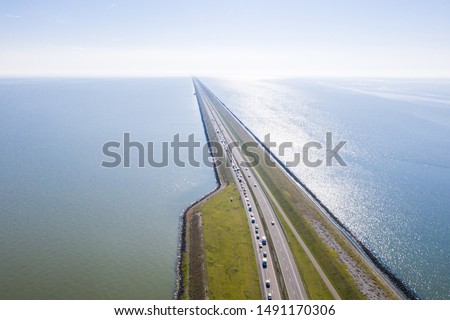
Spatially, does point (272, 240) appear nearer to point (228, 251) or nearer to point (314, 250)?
point (314, 250)

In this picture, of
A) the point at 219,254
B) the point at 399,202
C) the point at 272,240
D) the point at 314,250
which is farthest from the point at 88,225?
the point at 399,202

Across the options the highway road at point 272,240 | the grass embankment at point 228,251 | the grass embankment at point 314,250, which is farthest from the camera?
the grass embankment at point 314,250

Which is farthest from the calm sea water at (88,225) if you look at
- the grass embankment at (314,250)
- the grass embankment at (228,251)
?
the grass embankment at (314,250)

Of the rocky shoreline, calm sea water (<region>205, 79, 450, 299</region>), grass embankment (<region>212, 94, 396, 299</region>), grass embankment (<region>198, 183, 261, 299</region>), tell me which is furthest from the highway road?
calm sea water (<region>205, 79, 450, 299</region>)

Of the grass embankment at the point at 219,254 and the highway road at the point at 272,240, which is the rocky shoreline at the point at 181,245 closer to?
the grass embankment at the point at 219,254

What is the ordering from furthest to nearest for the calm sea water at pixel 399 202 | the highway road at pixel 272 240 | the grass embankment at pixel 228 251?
the calm sea water at pixel 399 202 → the highway road at pixel 272 240 → the grass embankment at pixel 228 251

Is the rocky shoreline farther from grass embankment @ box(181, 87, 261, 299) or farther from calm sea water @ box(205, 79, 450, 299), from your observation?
calm sea water @ box(205, 79, 450, 299)

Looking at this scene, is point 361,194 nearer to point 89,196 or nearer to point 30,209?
point 89,196
